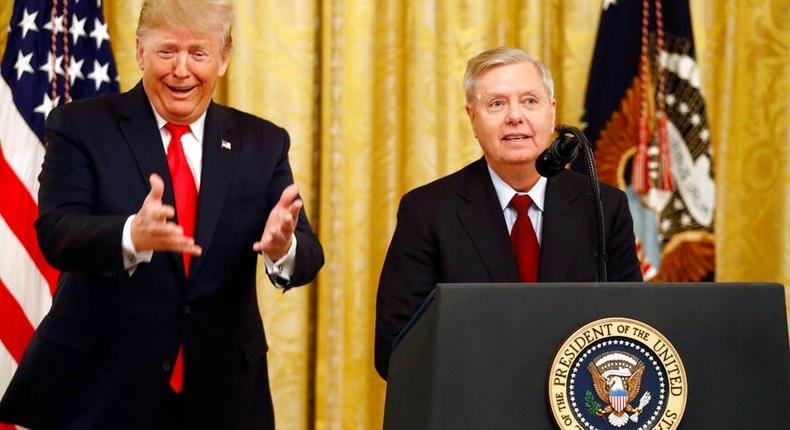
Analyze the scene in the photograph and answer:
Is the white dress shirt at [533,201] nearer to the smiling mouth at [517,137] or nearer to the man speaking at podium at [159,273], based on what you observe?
the smiling mouth at [517,137]

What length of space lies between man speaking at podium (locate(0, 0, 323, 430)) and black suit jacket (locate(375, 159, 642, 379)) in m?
0.34

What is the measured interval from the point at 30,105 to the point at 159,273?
4.89 feet

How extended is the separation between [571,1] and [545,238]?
1.88 metres

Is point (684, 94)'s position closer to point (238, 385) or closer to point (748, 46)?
point (748, 46)

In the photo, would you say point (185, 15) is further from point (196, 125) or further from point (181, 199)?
point (181, 199)

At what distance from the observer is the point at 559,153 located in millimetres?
2129

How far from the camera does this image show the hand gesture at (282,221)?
2.33 metres

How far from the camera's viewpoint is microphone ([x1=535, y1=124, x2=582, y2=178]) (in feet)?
6.98

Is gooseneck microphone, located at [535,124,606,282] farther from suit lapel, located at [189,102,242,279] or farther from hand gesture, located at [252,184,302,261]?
suit lapel, located at [189,102,242,279]

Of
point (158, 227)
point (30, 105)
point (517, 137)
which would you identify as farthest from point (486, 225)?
point (30, 105)

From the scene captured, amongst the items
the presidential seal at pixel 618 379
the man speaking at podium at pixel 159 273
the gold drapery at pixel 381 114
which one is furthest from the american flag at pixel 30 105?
the presidential seal at pixel 618 379

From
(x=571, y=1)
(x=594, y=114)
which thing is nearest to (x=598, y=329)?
(x=594, y=114)

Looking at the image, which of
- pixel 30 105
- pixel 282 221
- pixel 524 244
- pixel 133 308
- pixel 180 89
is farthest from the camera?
pixel 30 105

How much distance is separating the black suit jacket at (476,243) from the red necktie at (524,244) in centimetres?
3
